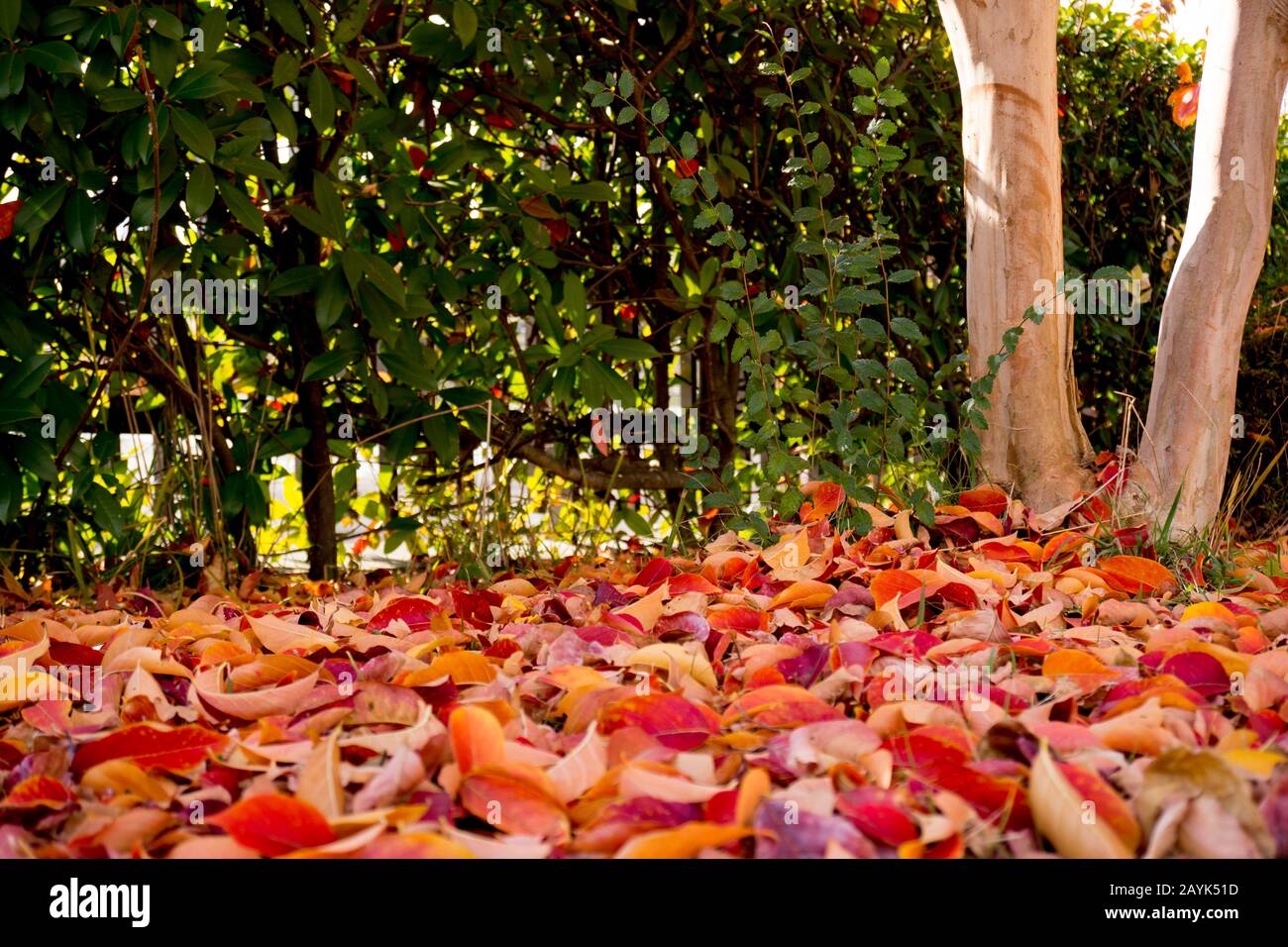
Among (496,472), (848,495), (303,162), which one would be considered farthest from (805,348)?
(303,162)

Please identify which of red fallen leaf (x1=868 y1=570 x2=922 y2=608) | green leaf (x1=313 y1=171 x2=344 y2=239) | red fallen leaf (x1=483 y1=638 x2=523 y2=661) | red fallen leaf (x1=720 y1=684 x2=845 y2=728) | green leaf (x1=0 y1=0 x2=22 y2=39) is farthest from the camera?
green leaf (x1=313 y1=171 x2=344 y2=239)

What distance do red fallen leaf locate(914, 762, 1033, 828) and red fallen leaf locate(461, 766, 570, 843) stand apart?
34 cm

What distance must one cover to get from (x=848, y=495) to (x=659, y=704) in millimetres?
1188

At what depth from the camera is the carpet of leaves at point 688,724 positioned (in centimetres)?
91

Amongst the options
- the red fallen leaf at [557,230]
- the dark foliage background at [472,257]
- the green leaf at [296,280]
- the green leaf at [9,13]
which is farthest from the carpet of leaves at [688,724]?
the red fallen leaf at [557,230]

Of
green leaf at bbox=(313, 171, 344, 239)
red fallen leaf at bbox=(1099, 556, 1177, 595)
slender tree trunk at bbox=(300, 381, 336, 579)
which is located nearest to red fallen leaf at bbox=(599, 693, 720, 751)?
red fallen leaf at bbox=(1099, 556, 1177, 595)

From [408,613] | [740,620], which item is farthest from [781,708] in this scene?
[408,613]

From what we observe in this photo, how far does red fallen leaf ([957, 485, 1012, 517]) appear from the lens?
95.3 inches

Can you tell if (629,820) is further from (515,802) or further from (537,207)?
(537,207)

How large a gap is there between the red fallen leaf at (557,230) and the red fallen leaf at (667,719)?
1.95 meters

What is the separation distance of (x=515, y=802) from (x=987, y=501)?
172 centimetres

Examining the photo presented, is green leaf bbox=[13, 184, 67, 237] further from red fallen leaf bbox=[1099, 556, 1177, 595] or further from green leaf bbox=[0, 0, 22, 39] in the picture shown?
red fallen leaf bbox=[1099, 556, 1177, 595]

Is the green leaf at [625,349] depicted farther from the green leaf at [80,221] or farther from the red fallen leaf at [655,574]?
the green leaf at [80,221]

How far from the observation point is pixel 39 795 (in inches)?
40.8
